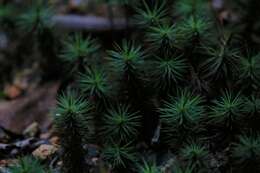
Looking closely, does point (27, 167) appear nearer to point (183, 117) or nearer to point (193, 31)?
point (183, 117)

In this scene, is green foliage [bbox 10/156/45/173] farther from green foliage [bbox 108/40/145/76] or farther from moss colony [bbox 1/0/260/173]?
green foliage [bbox 108/40/145/76]

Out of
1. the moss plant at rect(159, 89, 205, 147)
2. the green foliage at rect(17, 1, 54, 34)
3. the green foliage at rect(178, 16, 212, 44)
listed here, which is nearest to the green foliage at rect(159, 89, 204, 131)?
the moss plant at rect(159, 89, 205, 147)

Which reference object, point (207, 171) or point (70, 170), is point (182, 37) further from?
point (70, 170)

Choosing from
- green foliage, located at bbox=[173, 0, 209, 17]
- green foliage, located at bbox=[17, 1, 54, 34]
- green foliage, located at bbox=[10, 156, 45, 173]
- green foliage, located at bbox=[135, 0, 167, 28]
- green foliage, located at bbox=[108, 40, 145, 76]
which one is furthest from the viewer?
green foliage, located at bbox=[17, 1, 54, 34]

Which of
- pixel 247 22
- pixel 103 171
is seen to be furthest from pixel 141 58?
pixel 247 22

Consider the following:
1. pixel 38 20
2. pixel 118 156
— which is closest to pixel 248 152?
pixel 118 156

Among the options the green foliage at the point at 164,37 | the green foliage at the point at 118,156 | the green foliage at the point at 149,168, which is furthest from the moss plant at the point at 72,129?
the green foliage at the point at 164,37
